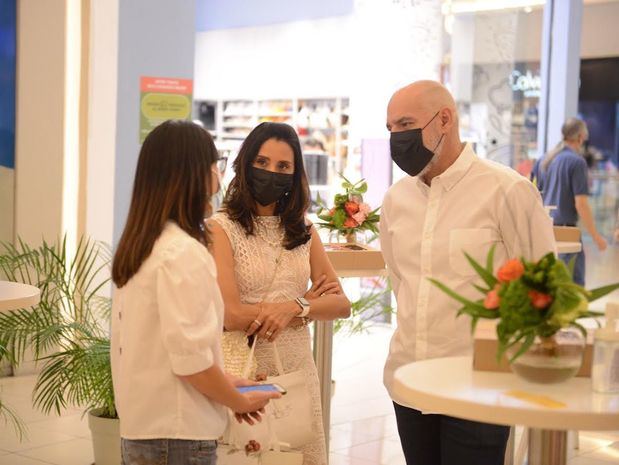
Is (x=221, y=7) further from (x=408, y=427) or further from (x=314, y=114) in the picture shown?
(x=408, y=427)

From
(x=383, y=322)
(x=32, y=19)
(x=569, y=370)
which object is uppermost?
(x=32, y=19)

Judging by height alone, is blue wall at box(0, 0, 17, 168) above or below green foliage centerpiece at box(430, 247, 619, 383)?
above

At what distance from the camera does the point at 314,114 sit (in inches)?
522

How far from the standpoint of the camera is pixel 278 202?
3324 mm

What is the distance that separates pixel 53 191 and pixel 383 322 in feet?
13.6

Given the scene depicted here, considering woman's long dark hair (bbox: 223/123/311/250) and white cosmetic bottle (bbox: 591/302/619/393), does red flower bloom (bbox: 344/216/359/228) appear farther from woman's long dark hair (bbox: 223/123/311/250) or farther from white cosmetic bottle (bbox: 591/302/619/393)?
white cosmetic bottle (bbox: 591/302/619/393)

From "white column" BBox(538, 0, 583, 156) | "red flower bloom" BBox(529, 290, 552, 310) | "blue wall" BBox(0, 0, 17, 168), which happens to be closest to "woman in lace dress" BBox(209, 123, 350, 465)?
"red flower bloom" BBox(529, 290, 552, 310)

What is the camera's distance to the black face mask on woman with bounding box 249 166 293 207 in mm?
3219

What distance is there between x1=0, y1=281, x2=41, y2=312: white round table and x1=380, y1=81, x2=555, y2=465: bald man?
1.36 m

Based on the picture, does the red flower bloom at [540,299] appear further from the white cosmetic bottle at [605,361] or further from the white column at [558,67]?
the white column at [558,67]

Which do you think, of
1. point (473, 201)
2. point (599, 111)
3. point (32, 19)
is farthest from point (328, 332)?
point (599, 111)

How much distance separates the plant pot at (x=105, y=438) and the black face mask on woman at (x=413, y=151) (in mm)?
2375

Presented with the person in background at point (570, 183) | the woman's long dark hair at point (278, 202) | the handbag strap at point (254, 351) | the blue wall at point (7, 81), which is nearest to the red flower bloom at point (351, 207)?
the woman's long dark hair at point (278, 202)

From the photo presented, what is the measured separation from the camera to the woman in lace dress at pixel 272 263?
309 centimetres
